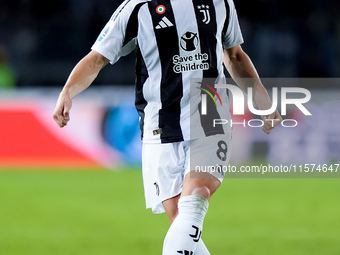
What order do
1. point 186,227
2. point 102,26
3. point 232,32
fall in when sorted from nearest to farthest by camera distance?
1. point 186,227
2. point 232,32
3. point 102,26

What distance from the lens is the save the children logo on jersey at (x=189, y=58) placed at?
4.37 meters

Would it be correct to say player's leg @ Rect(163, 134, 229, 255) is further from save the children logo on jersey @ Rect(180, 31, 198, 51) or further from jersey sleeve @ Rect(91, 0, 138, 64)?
jersey sleeve @ Rect(91, 0, 138, 64)

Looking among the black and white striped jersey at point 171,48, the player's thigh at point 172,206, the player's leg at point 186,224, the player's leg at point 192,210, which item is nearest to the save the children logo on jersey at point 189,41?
the black and white striped jersey at point 171,48

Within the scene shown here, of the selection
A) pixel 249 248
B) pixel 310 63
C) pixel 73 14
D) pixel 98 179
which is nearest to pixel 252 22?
pixel 310 63

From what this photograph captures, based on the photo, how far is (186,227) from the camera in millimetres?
3943

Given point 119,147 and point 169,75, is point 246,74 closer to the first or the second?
point 169,75

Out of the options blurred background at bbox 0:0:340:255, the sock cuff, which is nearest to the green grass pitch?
blurred background at bbox 0:0:340:255

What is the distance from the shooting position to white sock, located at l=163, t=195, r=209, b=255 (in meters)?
3.94

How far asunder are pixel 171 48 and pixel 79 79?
1.91 feet

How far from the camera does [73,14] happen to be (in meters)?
15.3

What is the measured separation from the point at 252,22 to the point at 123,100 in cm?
442

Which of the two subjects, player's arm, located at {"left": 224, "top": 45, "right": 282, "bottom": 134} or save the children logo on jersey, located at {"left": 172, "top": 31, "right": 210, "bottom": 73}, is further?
Result: player's arm, located at {"left": 224, "top": 45, "right": 282, "bottom": 134}

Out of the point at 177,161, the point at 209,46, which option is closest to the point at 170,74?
the point at 209,46

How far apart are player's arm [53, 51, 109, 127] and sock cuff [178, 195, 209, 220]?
80 cm
